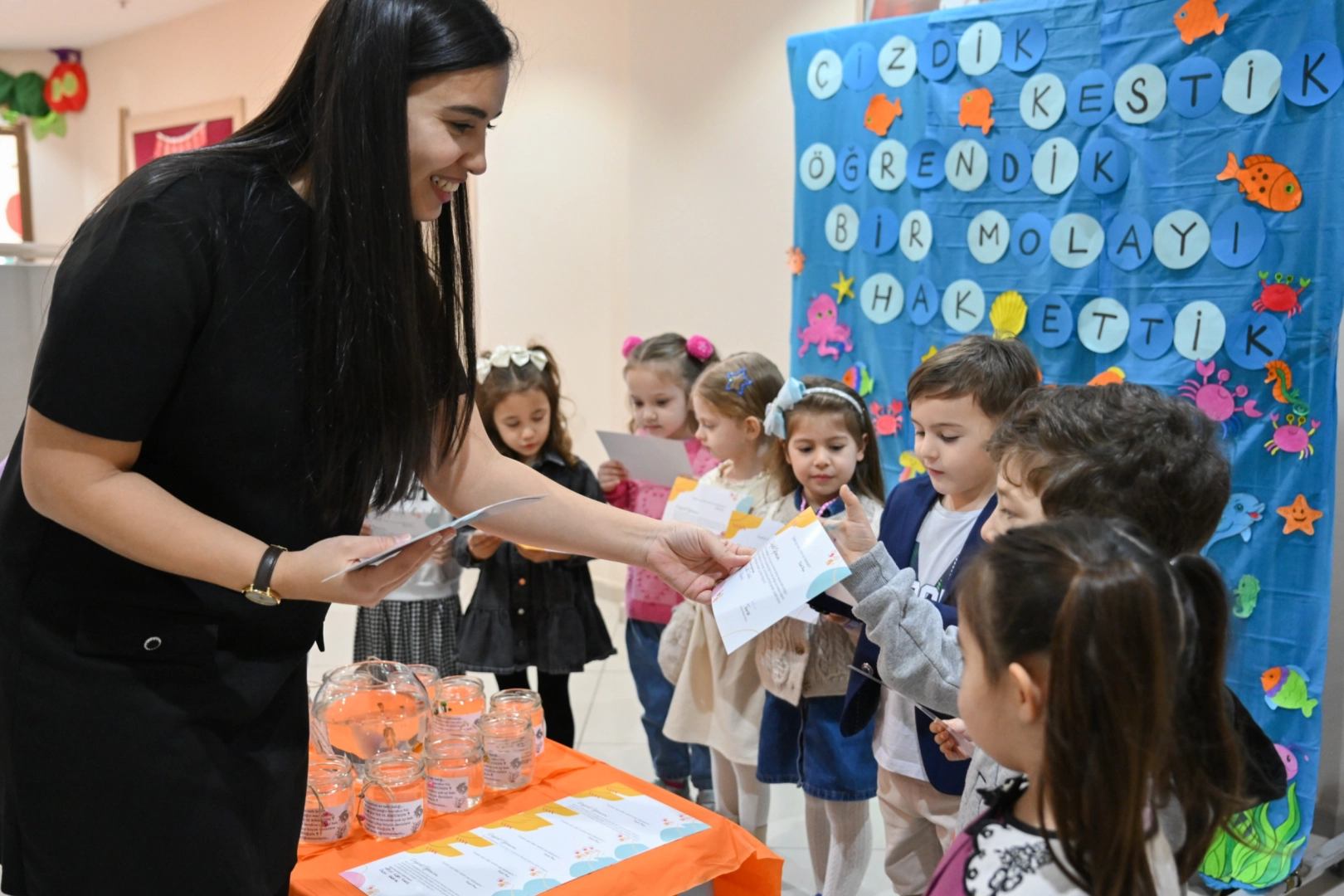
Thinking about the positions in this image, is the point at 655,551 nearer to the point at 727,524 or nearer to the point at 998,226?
the point at 727,524

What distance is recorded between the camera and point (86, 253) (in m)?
1.04

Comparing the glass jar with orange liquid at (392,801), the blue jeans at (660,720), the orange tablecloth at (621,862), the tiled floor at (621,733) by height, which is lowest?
the tiled floor at (621,733)

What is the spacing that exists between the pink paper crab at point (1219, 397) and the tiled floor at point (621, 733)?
4.72 ft

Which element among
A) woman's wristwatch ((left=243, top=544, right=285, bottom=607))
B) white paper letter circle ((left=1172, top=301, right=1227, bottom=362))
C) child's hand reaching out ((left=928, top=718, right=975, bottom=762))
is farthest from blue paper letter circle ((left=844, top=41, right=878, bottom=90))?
woman's wristwatch ((left=243, top=544, right=285, bottom=607))

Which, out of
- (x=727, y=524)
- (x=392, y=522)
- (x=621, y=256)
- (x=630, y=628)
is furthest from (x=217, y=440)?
(x=621, y=256)

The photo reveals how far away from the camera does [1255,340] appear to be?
2.70 meters

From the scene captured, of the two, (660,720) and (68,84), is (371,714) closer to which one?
(660,720)

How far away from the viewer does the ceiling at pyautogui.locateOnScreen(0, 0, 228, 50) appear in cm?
767

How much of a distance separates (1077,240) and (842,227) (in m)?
0.86

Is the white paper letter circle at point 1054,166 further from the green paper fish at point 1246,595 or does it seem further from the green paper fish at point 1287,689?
the green paper fish at point 1287,689

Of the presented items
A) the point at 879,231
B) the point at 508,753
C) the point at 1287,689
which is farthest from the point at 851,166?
the point at 508,753

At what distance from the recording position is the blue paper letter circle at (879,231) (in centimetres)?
354

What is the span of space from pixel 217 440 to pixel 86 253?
8.5 inches

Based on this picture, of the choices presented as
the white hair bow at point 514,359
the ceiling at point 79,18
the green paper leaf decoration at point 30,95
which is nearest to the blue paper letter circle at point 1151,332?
the white hair bow at point 514,359
